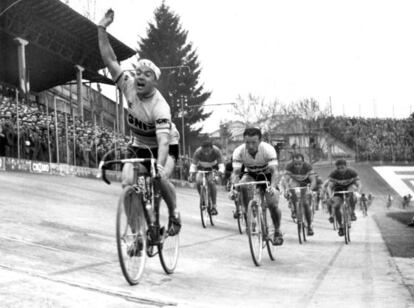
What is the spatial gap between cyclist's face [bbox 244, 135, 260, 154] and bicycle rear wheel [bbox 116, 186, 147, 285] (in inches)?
154

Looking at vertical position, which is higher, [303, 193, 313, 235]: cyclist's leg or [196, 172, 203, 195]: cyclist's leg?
[196, 172, 203, 195]: cyclist's leg

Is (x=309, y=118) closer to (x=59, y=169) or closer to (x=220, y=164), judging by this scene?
(x=59, y=169)

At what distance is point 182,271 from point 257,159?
296 centimetres

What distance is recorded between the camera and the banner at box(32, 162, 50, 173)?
2555 centimetres

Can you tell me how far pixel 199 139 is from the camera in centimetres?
6919

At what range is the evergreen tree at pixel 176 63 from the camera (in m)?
68.2

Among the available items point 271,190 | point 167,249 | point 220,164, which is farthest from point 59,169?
point 167,249

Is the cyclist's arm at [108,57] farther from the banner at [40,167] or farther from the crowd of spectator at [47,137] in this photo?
the banner at [40,167]

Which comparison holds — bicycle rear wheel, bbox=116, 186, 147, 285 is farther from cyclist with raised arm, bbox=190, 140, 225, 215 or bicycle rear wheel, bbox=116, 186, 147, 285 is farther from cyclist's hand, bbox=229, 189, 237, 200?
cyclist with raised arm, bbox=190, 140, 225, 215

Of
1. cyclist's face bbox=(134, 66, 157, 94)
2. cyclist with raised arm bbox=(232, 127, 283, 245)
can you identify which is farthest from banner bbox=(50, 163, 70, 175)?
cyclist's face bbox=(134, 66, 157, 94)

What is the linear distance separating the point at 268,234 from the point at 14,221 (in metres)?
3.68

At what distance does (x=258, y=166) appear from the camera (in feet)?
37.4

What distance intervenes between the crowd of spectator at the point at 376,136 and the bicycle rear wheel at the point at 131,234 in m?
97.7

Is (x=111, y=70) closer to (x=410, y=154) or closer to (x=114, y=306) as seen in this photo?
(x=114, y=306)
